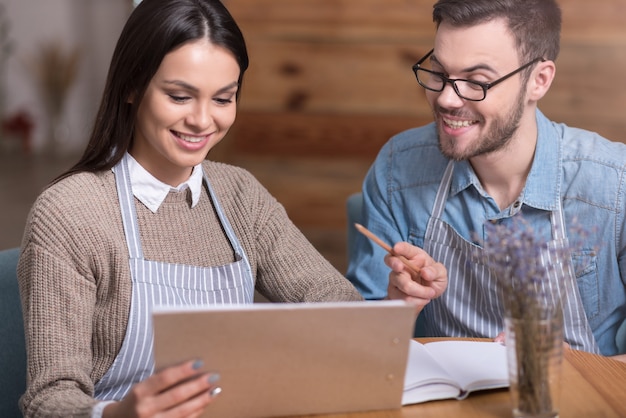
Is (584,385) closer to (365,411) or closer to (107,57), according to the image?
(365,411)

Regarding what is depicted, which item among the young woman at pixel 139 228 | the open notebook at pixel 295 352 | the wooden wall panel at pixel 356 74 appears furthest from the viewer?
the wooden wall panel at pixel 356 74

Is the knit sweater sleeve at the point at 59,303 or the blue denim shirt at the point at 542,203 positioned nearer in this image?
the knit sweater sleeve at the point at 59,303

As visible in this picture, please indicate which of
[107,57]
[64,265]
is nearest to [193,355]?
[64,265]

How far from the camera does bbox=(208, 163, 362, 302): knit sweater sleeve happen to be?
6.01ft

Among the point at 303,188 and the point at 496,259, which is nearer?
Answer: the point at 496,259

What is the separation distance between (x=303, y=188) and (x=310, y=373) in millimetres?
2524

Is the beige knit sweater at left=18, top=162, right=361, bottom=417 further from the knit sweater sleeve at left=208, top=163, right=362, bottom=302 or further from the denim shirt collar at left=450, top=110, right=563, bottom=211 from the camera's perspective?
the denim shirt collar at left=450, top=110, right=563, bottom=211

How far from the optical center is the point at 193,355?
1146mm

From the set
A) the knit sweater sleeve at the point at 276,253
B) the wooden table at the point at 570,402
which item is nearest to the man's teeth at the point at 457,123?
the knit sweater sleeve at the point at 276,253

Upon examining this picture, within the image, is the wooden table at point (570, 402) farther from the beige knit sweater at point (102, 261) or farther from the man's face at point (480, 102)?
the man's face at point (480, 102)

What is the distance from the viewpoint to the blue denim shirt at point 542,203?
1.96 metres

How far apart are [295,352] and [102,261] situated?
0.50 meters

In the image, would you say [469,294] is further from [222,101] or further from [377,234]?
[222,101]

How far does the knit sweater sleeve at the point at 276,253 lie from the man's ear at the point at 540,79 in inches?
25.3
